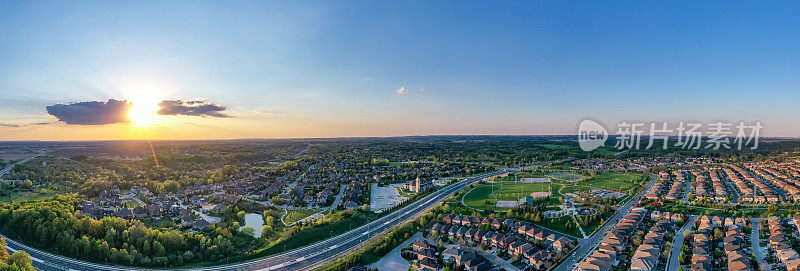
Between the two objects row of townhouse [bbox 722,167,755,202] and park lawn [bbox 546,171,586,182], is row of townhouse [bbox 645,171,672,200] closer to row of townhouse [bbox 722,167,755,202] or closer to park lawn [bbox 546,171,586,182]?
row of townhouse [bbox 722,167,755,202]

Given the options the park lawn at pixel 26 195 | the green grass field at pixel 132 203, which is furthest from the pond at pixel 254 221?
the park lawn at pixel 26 195

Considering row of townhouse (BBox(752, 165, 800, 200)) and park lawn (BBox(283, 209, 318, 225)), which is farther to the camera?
row of townhouse (BBox(752, 165, 800, 200))

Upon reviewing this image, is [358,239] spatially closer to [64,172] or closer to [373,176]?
[373,176]

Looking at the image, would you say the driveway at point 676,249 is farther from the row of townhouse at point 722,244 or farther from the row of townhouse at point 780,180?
the row of townhouse at point 780,180

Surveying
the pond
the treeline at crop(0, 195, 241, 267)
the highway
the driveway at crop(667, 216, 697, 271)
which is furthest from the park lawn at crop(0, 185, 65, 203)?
the driveway at crop(667, 216, 697, 271)

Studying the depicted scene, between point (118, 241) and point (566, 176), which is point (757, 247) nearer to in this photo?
point (566, 176)

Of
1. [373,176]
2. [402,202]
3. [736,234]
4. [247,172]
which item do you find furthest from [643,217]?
[247,172]
